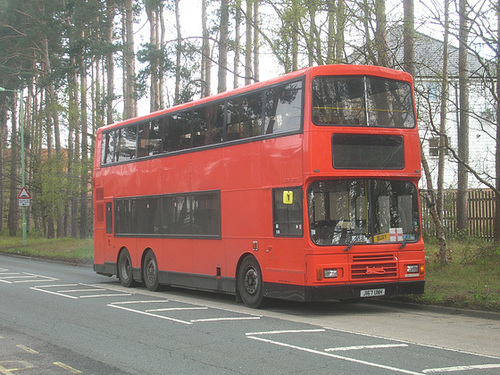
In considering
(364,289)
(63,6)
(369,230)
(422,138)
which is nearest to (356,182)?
(369,230)

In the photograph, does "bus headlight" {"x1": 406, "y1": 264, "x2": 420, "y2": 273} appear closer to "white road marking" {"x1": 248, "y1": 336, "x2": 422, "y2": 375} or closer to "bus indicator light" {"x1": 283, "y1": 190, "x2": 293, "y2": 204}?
"bus indicator light" {"x1": 283, "y1": 190, "x2": 293, "y2": 204}

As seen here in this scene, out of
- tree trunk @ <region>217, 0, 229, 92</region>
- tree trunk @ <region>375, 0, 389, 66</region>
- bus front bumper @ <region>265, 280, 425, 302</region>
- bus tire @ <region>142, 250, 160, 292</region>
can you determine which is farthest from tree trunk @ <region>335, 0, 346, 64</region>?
tree trunk @ <region>217, 0, 229, 92</region>

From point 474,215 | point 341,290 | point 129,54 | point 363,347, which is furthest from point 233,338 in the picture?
point 129,54

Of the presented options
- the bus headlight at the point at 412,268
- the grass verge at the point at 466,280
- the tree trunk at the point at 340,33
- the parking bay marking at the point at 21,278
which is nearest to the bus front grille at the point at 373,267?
the bus headlight at the point at 412,268

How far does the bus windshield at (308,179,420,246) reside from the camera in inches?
488

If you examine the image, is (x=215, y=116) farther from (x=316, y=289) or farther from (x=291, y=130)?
(x=316, y=289)

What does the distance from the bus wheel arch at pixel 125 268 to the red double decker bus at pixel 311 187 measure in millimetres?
4131

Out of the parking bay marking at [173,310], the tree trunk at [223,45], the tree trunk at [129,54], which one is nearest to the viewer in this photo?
the parking bay marking at [173,310]

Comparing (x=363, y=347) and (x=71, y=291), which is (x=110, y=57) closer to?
(x=71, y=291)

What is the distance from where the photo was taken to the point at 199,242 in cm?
1595

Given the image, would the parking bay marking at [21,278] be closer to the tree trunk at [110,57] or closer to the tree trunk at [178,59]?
the tree trunk at [110,57]

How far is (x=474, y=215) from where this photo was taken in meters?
25.3

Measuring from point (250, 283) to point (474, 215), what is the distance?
14.0m

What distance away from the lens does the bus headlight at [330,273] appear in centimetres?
1218
